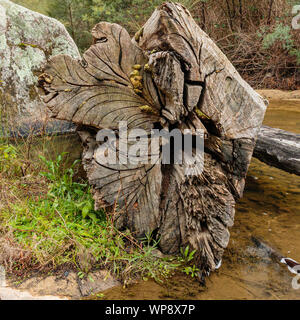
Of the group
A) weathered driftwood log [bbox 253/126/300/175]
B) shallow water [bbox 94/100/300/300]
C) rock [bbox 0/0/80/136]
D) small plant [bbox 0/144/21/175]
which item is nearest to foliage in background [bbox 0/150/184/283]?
shallow water [bbox 94/100/300/300]

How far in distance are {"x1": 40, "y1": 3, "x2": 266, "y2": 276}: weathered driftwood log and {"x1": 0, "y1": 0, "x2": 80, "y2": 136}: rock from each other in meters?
2.13

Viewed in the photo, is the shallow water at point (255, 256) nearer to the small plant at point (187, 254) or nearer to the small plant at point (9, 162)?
the small plant at point (187, 254)

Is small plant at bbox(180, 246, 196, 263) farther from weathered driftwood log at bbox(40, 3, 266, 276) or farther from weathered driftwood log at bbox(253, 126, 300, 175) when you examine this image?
weathered driftwood log at bbox(253, 126, 300, 175)

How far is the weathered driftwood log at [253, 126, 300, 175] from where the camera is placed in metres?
2.97

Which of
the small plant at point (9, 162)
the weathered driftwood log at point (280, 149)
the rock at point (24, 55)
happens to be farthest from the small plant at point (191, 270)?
the rock at point (24, 55)

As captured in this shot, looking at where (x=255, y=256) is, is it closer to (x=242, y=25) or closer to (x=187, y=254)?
(x=187, y=254)

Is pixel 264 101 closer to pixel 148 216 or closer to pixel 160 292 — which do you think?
pixel 148 216

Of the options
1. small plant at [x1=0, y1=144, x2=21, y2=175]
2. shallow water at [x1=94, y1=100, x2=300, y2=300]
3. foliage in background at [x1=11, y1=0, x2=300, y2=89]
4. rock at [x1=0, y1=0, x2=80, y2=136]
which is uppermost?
foliage in background at [x1=11, y1=0, x2=300, y2=89]

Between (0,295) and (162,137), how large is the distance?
A: 1.44 m

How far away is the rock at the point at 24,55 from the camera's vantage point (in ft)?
14.0

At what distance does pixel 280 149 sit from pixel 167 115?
5.16 ft

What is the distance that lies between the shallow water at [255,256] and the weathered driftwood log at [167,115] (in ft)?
0.60

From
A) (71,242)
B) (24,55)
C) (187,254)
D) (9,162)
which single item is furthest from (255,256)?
(24,55)

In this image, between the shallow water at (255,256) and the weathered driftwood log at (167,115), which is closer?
the shallow water at (255,256)
